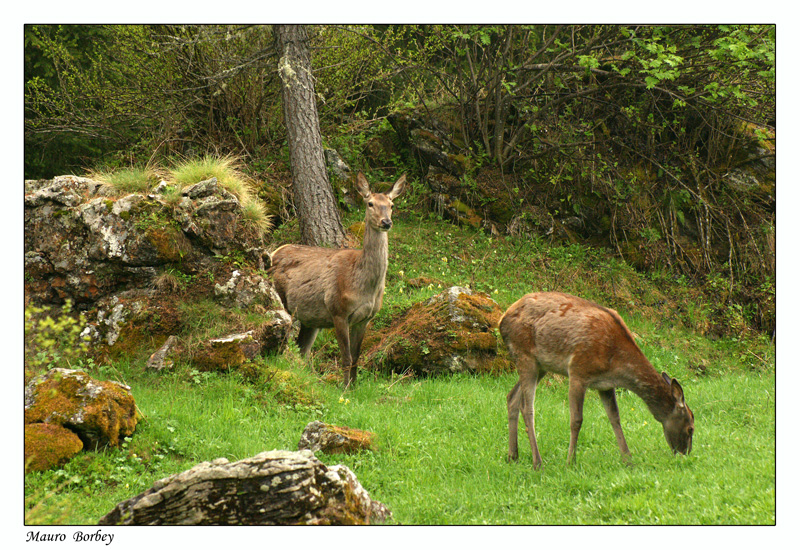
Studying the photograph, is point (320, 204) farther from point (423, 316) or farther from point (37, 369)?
point (37, 369)

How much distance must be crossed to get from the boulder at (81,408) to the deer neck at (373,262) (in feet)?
12.9

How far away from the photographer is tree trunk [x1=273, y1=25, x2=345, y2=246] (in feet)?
41.8

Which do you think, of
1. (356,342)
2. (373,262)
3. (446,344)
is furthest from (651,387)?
(356,342)

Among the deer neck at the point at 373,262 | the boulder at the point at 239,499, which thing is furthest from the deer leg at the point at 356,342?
the boulder at the point at 239,499

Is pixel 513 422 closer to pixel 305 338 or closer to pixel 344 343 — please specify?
pixel 344 343

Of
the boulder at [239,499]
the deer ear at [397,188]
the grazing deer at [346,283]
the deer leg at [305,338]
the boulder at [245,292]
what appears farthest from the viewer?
the deer leg at [305,338]

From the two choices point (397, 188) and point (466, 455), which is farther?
point (397, 188)

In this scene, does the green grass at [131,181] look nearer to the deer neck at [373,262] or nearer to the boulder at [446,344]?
the deer neck at [373,262]

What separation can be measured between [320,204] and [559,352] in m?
7.22

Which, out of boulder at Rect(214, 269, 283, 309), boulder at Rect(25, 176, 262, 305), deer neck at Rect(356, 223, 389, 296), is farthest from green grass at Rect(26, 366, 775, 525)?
boulder at Rect(25, 176, 262, 305)

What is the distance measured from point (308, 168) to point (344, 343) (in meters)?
4.60

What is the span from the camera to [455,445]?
23.6 feet

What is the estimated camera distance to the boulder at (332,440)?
21.8 ft

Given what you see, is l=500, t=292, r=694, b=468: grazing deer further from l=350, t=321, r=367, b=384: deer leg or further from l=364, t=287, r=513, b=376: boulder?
l=350, t=321, r=367, b=384: deer leg
